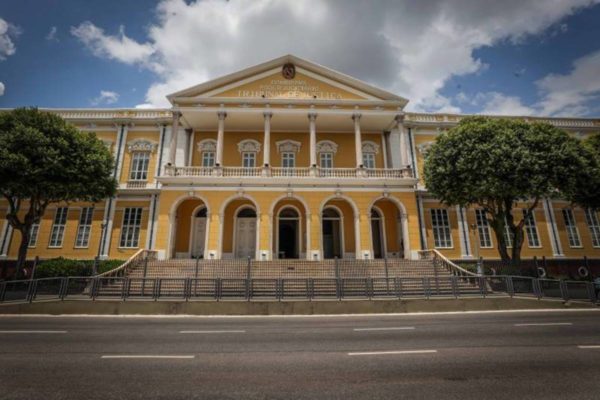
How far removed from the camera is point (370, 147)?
79.9ft

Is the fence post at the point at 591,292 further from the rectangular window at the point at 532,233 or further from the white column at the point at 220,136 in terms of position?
the white column at the point at 220,136

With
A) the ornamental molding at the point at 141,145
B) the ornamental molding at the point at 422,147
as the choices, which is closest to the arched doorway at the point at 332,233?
the ornamental molding at the point at 422,147

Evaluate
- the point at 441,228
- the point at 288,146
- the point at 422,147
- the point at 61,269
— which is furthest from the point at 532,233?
the point at 61,269

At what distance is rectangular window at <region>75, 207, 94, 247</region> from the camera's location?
2106 cm

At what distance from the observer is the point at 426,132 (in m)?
24.8

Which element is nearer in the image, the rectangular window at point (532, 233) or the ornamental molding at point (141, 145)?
the rectangular window at point (532, 233)

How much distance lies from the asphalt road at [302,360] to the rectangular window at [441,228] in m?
12.6

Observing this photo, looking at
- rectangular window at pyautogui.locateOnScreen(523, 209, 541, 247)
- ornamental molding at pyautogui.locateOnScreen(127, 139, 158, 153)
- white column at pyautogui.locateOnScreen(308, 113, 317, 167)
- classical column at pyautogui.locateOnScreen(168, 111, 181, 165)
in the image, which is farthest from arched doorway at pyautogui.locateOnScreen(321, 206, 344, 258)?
ornamental molding at pyautogui.locateOnScreen(127, 139, 158, 153)

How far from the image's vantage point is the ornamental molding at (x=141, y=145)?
Answer: 76.7 feet

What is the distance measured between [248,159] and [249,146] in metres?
1.09

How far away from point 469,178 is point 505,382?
1512cm

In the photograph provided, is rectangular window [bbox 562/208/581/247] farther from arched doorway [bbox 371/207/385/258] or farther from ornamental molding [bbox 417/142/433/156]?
arched doorway [bbox 371/207/385/258]

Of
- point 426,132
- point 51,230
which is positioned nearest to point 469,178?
point 426,132

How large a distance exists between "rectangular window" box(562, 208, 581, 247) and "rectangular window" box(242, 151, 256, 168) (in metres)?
25.1
